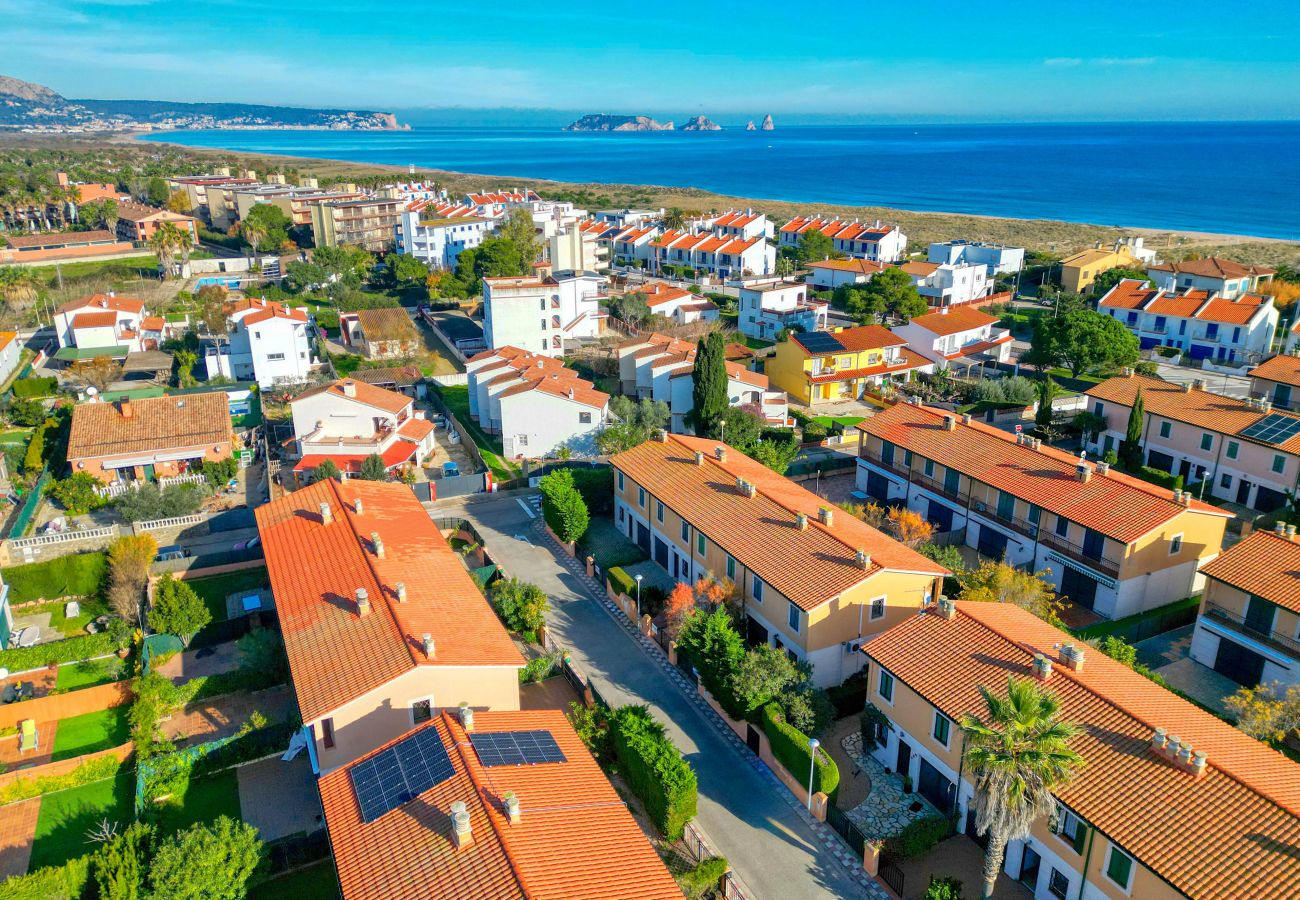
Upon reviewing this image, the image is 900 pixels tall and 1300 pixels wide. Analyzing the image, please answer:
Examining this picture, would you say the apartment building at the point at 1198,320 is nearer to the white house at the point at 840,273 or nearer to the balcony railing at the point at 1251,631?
the white house at the point at 840,273

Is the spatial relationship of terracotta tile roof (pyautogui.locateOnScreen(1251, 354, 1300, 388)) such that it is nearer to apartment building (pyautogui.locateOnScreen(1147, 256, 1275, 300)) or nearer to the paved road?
apartment building (pyautogui.locateOnScreen(1147, 256, 1275, 300))

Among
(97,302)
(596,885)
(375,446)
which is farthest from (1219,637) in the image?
(97,302)

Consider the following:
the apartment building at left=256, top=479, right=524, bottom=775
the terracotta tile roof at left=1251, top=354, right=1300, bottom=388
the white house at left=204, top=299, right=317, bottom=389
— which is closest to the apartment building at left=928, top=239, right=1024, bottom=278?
the terracotta tile roof at left=1251, top=354, right=1300, bottom=388

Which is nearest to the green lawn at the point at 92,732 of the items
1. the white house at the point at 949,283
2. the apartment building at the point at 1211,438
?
the apartment building at the point at 1211,438

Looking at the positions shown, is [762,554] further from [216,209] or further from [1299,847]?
[216,209]

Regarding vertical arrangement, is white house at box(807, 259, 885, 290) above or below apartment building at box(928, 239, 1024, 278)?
below

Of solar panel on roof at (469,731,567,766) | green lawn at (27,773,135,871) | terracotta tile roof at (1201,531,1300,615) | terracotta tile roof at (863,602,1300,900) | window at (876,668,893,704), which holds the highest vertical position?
terracotta tile roof at (1201,531,1300,615)
